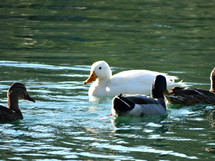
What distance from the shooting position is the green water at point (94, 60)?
882cm

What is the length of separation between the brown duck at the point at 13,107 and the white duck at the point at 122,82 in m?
2.68

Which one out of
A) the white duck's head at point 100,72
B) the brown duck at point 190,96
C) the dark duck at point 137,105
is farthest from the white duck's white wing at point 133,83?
the dark duck at point 137,105

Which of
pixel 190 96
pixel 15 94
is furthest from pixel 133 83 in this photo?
pixel 15 94

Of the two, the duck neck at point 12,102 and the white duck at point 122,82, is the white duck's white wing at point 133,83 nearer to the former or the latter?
the white duck at point 122,82

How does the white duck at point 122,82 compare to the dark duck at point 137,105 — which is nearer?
the dark duck at point 137,105

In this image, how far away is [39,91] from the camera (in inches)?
516

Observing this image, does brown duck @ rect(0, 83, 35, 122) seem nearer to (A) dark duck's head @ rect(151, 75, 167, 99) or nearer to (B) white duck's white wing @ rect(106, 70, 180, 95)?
(A) dark duck's head @ rect(151, 75, 167, 99)

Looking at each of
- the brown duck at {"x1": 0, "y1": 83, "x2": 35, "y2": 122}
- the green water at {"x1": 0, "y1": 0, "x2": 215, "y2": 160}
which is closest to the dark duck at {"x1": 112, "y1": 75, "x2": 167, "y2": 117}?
the green water at {"x1": 0, "y1": 0, "x2": 215, "y2": 160}

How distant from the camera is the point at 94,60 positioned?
17.4 metres

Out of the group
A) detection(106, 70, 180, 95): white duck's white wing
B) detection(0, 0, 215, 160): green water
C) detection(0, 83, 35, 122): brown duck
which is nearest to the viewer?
detection(0, 0, 215, 160): green water

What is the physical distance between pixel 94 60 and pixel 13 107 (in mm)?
6907

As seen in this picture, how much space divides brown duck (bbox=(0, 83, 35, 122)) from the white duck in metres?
2.68

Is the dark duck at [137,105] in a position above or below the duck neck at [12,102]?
→ below

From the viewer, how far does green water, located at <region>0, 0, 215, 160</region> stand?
347 inches
